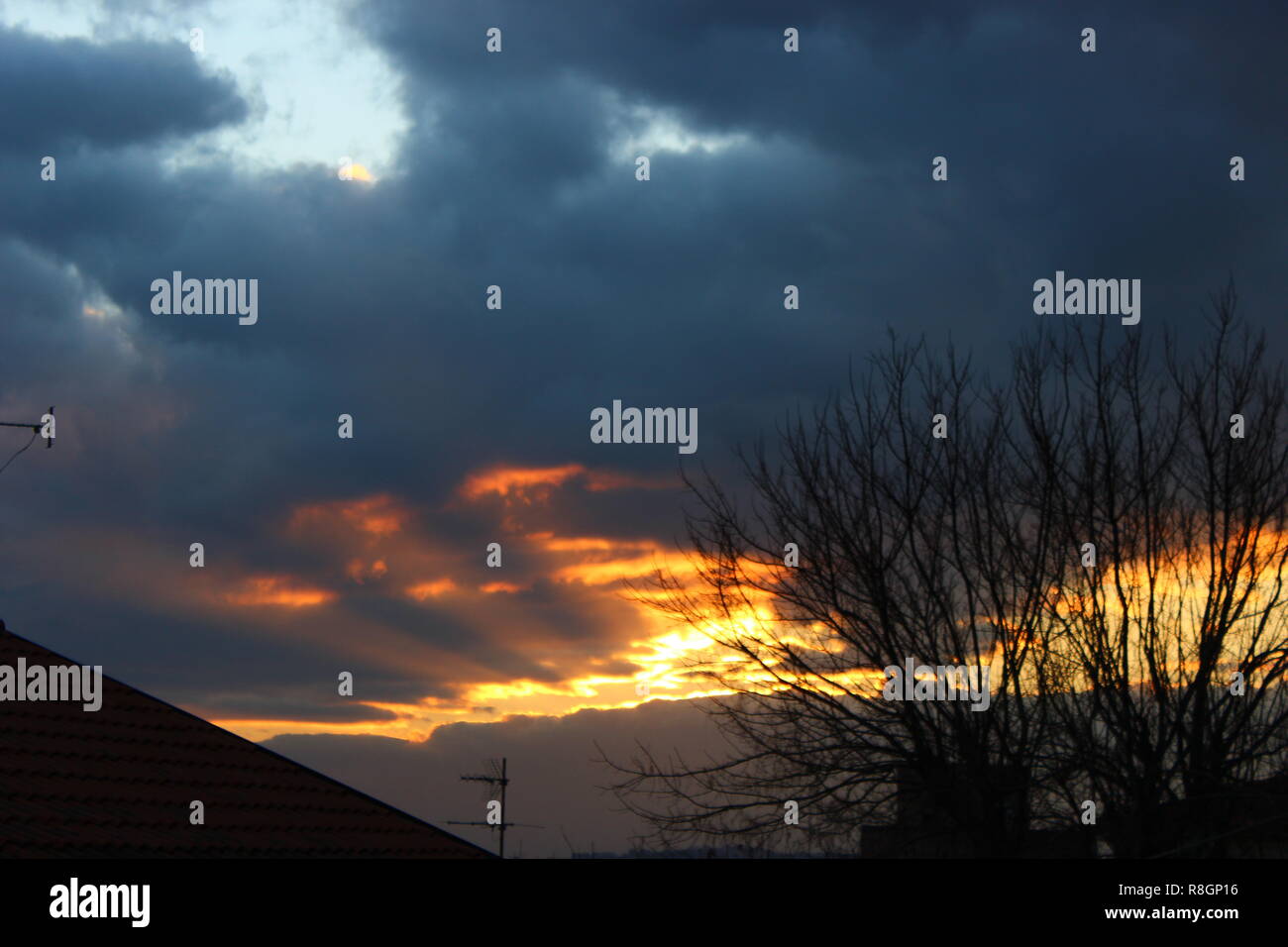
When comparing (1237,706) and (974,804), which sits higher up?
(1237,706)

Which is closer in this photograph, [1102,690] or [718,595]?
[1102,690]

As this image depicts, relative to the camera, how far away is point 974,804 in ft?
57.6

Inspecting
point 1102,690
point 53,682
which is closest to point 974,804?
point 1102,690

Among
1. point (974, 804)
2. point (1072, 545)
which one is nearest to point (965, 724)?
point (974, 804)

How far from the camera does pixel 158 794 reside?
12.1m

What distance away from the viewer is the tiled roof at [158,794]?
10664 millimetres

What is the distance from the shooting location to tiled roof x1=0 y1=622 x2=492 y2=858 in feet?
35.0

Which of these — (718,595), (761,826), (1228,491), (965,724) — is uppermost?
(1228,491)
